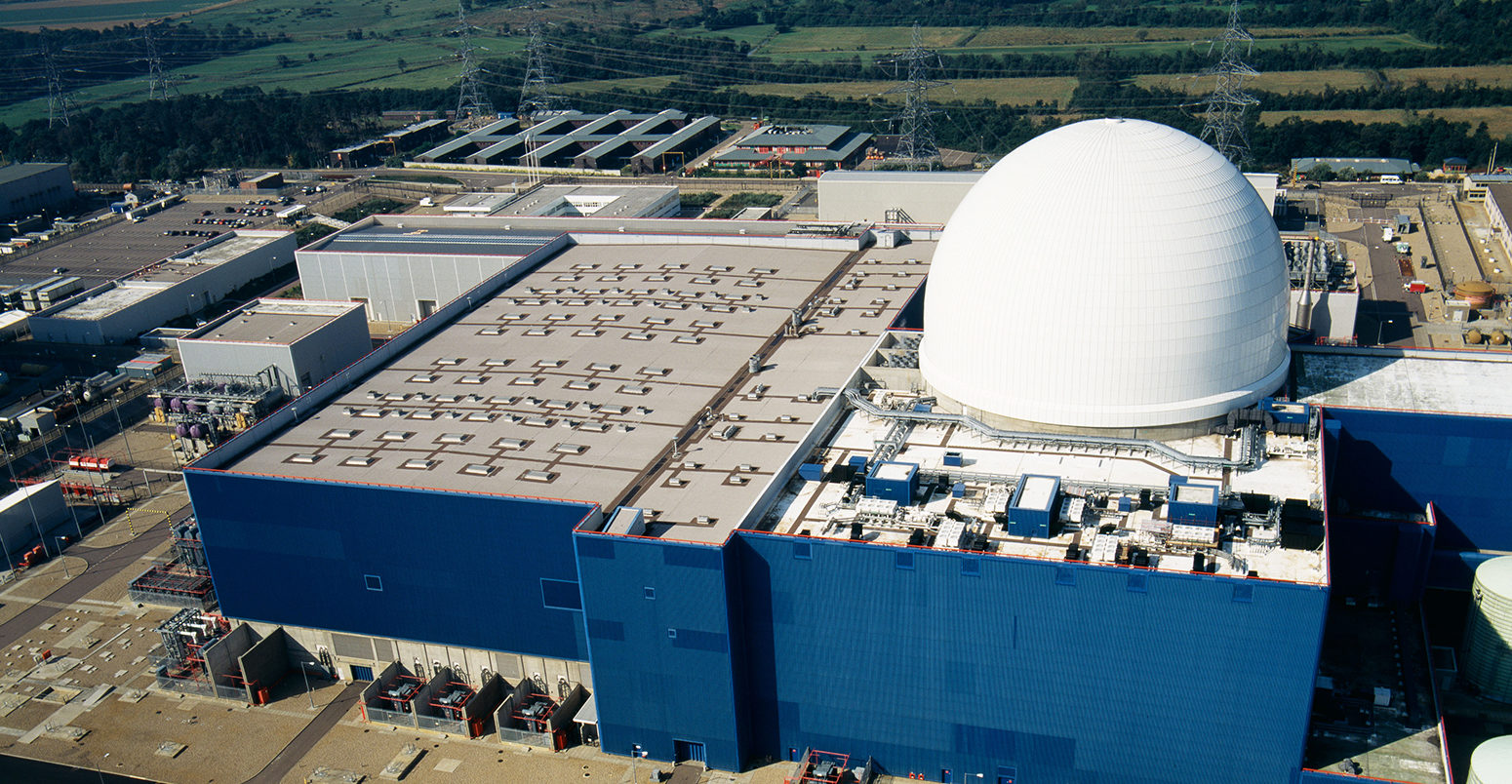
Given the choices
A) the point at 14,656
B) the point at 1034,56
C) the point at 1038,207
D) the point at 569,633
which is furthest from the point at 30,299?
the point at 1034,56

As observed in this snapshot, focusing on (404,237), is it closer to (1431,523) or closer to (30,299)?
(30,299)

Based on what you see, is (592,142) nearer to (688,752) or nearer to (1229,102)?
(1229,102)

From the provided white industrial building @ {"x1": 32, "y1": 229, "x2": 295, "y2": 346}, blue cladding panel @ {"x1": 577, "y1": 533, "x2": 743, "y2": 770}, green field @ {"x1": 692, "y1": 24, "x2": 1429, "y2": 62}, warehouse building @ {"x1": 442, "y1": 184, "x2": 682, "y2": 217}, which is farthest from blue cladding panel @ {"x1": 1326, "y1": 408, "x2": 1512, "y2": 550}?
green field @ {"x1": 692, "y1": 24, "x2": 1429, "y2": 62}

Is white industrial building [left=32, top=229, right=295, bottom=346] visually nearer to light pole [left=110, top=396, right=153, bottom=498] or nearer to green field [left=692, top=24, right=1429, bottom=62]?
light pole [left=110, top=396, right=153, bottom=498]

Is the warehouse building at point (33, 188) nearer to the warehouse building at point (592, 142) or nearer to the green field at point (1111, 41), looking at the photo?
the warehouse building at point (592, 142)

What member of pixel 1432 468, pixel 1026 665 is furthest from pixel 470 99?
pixel 1026 665
